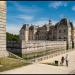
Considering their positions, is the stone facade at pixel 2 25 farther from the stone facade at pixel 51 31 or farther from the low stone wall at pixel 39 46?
the stone facade at pixel 51 31

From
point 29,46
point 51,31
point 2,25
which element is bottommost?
point 29,46

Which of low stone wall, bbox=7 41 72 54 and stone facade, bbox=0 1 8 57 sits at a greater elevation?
stone facade, bbox=0 1 8 57

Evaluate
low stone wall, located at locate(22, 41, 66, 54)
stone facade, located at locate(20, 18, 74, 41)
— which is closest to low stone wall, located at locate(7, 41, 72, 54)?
low stone wall, located at locate(22, 41, 66, 54)

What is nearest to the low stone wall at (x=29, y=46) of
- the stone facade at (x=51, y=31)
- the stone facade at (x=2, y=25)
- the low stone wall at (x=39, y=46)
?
the low stone wall at (x=39, y=46)

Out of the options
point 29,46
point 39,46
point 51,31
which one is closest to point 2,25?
point 29,46

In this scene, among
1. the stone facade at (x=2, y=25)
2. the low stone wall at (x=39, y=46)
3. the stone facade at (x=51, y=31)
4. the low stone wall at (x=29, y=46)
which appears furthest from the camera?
the stone facade at (x=51, y=31)

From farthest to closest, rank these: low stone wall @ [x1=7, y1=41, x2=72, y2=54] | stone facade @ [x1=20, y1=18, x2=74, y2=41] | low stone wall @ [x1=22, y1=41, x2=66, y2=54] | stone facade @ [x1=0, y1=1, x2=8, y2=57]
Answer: stone facade @ [x1=20, y1=18, x2=74, y2=41] → low stone wall @ [x1=22, y1=41, x2=66, y2=54] → low stone wall @ [x1=7, y1=41, x2=72, y2=54] → stone facade @ [x1=0, y1=1, x2=8, y2=57]

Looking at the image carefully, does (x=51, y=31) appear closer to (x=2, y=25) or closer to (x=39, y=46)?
(x=39, y=46)

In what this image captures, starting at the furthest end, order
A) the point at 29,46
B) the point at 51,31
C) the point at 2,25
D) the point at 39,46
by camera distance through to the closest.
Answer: the point at 51,31
the point at 39,46
the point at 29,46
the point at 2,25

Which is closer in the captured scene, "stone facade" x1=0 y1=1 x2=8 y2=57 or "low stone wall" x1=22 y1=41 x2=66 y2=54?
"stone facade" x1=0 y1=1 x2=8 y2=57

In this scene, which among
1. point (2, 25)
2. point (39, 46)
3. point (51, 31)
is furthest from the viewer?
point (51, 31)

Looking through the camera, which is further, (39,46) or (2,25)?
(39,46)

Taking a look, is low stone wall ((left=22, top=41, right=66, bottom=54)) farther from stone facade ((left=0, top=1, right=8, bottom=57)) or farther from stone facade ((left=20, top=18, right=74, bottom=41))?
stone facade ((left=0, top=1, right=8, bottom=57))

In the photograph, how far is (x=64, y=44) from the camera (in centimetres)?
8369
